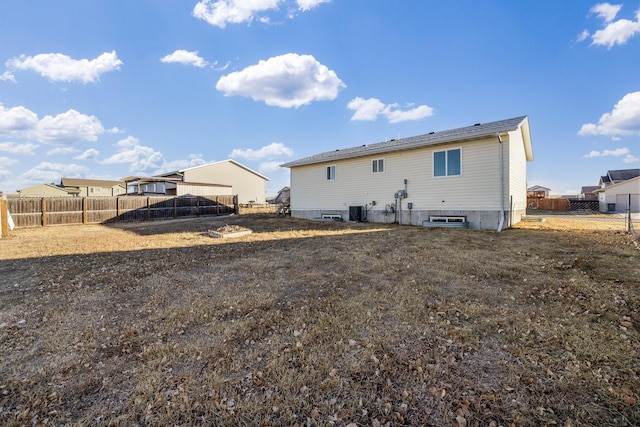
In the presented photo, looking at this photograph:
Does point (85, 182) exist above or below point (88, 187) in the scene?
above

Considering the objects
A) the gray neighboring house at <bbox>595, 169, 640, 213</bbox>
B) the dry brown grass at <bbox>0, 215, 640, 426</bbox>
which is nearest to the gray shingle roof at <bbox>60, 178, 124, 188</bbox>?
the dry brown grass at <bbox>0, 215, 640, 426</bbox>

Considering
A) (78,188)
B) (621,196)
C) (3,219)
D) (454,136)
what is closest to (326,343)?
(454,136)

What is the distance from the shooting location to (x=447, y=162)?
36.7ft

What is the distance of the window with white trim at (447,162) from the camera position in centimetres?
1091

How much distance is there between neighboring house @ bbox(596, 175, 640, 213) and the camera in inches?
989

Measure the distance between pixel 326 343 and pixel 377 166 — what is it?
11468 mm

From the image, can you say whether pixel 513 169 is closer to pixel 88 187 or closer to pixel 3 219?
pixel 3 219

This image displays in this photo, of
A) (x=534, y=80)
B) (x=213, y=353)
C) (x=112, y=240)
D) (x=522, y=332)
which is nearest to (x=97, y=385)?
(x=213, y=353)

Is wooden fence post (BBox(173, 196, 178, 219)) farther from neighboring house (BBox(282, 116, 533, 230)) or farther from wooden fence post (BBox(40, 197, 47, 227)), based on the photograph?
neighboring house (BBox(282, 116, 533, 230))

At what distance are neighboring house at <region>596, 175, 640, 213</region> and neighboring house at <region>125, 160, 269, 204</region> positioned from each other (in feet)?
123

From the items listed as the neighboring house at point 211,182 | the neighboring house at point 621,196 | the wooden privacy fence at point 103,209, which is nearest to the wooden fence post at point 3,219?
the wooden privacy fence at point 103,209

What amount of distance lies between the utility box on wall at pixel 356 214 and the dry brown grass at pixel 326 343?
804cm

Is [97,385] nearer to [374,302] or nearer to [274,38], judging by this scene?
[374,302]

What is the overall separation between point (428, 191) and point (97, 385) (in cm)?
1179
